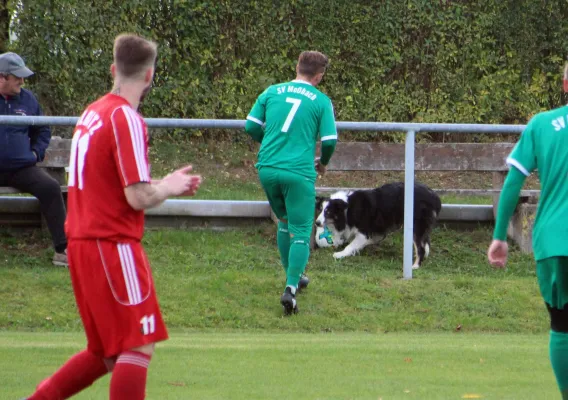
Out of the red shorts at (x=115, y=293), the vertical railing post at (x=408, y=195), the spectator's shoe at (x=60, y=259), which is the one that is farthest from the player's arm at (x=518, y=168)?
the spectator's shoe at (x=60, y=259)

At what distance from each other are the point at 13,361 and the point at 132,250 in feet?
9.29

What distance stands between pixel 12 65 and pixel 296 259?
11.3ft

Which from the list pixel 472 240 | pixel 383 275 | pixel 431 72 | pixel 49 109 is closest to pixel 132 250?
pixel 383 275

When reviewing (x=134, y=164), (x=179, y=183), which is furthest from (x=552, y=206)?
(x=134, y=164)

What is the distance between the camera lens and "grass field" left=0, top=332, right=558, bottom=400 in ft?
19.7

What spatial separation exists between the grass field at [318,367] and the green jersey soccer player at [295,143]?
102cm

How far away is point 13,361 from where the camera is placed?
6941mm

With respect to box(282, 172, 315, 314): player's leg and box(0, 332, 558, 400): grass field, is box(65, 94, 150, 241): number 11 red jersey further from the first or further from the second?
box(282, 172, 315, 314): player's leg

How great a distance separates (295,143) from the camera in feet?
30.2

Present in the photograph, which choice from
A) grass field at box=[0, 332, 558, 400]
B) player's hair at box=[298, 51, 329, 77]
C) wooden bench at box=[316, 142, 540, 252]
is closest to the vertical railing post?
wooden bench at box=[316, 142, 540, 252]

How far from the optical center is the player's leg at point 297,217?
362 inches

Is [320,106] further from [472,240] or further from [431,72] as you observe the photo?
[431,72]

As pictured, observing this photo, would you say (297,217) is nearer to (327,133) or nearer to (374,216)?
(327,133)

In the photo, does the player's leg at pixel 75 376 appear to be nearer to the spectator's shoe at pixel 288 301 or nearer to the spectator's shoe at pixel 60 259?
the spectator's shoe at pixel 288 301
